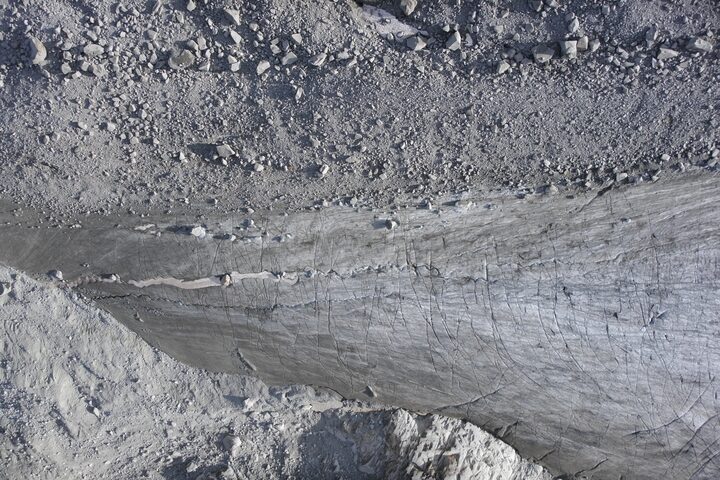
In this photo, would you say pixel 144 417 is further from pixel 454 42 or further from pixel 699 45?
pixel 699 45

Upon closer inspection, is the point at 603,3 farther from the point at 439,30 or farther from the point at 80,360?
the point at 80,360

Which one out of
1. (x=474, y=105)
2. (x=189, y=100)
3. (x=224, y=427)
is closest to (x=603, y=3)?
(x=474, y=105)

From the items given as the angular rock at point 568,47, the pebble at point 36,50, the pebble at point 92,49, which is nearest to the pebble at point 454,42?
the angular rock at point 568,47

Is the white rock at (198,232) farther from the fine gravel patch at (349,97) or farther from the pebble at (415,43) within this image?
A: the pebble at (415,43)

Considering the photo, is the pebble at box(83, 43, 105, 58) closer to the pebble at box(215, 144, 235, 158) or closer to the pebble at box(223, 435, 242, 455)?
the pebble at box(215, 144, 235, 158)

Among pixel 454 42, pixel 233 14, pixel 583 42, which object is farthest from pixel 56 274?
pixel 583 42

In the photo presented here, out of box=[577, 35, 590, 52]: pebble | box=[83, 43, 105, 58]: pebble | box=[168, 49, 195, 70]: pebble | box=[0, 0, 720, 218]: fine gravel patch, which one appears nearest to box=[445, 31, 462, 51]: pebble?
box=[0, 0, 720, 218]: fine gravel patch
